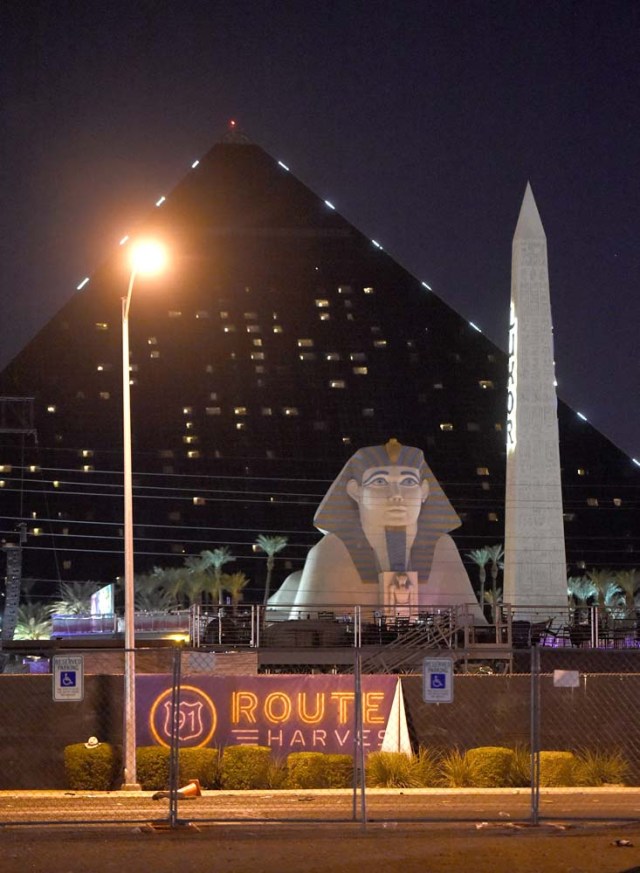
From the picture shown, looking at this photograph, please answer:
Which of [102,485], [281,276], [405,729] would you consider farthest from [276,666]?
[281,276]

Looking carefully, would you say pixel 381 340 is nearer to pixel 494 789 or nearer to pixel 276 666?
pixel 276 666

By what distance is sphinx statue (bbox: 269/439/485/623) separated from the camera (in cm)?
3431

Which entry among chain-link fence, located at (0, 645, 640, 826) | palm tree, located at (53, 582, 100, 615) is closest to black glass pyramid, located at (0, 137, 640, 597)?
palm tree, located at (53, 582, 100, 615)

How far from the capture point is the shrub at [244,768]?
1453 centimetres

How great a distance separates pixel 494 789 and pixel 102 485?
6008 centimetres

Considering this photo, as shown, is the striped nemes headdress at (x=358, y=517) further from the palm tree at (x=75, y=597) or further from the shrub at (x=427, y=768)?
the palm tree at (x=75, y=597)

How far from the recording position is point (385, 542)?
34406mm

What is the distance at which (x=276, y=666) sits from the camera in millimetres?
26438

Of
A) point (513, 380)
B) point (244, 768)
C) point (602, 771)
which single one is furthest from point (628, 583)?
point (244, 768)

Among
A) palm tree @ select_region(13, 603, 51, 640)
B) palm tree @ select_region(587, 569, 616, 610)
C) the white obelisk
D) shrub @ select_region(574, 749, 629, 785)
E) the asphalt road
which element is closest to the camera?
the asphalt road

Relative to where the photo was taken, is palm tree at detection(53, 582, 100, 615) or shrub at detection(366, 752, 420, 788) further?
palm tree at detection(53, 582, 100, 615)

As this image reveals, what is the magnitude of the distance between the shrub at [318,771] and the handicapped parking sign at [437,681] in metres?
1.92

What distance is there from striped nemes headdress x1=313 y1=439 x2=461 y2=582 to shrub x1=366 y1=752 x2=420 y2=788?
779 inches

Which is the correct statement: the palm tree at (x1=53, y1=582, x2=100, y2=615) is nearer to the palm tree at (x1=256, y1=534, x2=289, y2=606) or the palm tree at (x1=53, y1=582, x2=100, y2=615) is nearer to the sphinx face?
the palm tree at (x1=256, y1=534, x2=289, y2=606)
